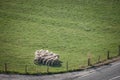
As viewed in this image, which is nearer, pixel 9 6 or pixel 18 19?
pixel 18 19

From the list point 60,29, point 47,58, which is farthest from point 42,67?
point 60,29

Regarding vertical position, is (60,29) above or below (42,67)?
above

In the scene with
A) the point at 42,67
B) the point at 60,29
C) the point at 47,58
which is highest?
the point at 60,29

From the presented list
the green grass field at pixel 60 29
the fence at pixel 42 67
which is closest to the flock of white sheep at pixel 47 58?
the fence at pixel 42 67

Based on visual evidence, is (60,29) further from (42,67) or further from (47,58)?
(42,67)

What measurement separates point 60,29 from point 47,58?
1245 cm

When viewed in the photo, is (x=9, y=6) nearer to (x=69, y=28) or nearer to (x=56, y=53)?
(x=69, y=28)

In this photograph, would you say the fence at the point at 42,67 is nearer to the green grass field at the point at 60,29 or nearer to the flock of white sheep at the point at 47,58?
the green grass field at the point at 60,29

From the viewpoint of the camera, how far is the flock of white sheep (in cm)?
4044

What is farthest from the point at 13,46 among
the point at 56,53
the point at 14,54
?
the point at 56,53

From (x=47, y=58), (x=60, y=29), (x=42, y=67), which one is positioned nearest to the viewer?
(x=42, y=67)

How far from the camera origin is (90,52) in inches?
1738

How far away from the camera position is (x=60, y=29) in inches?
2058

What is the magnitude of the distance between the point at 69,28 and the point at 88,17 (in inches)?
231
